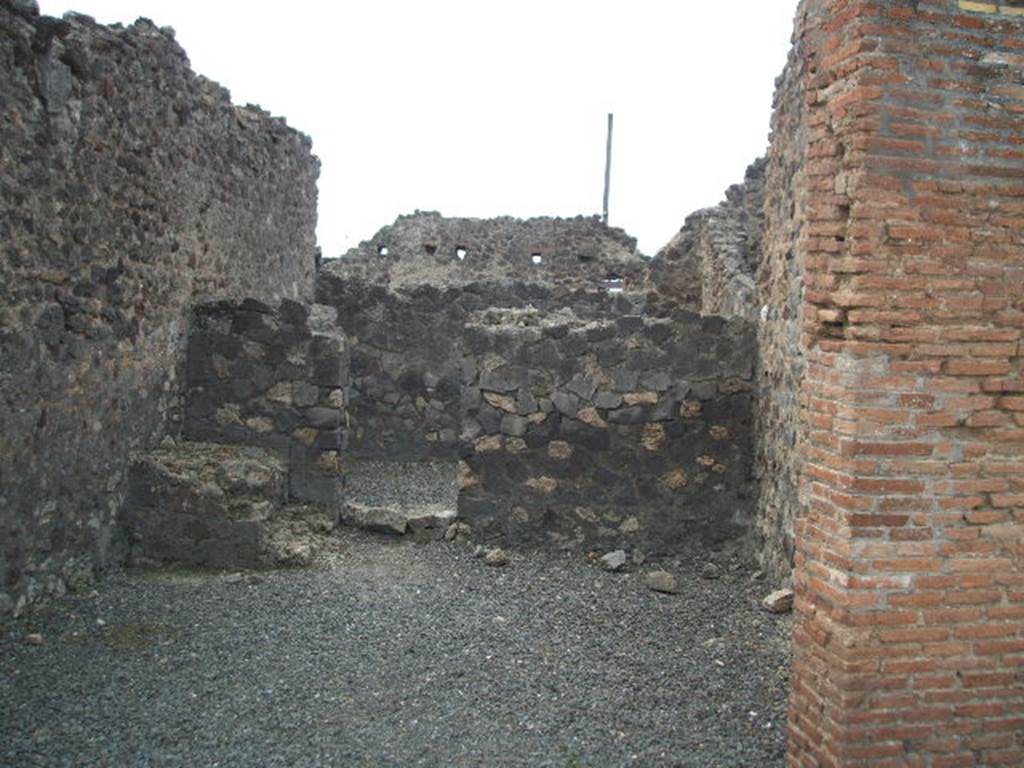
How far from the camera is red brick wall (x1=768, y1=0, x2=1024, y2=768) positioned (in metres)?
3.54

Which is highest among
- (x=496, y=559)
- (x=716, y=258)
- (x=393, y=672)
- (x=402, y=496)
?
(x=716, y=258)

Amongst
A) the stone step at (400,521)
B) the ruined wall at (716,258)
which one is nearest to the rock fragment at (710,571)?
the stone step at (400,521)

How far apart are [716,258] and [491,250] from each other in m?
9.79

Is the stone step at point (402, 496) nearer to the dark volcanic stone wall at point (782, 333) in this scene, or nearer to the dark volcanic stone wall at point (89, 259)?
the dark volcanic stone wall at point (89, 259)

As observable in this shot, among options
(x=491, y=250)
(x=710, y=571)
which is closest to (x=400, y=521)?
(x=710, y=571)

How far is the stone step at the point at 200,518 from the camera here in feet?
22.7

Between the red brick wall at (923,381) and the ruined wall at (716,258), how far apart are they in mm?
4832

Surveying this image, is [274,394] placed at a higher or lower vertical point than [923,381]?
lower

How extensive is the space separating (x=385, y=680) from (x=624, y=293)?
30.2 ft

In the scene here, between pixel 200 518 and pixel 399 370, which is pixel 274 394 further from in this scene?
pixel 399 370

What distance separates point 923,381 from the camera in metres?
3.57

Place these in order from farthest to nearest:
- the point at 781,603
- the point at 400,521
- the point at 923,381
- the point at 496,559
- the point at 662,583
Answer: the point at 400,521, the point at 496,559, the point at 662,583, the point at 781,603, the point at 923,381

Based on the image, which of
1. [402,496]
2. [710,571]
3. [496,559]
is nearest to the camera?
[710,571]

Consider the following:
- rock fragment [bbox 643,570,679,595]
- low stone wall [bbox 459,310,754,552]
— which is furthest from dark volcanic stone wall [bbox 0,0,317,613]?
rock fragment [bbox 643,570,679,595]
